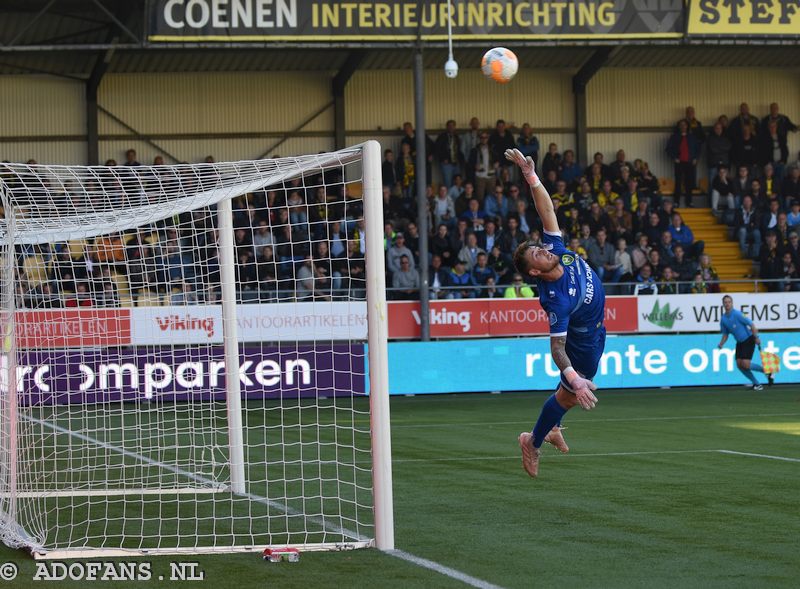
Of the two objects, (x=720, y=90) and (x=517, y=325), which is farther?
(x=720, y=90)

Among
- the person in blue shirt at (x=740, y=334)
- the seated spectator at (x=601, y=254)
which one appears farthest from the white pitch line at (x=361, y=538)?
the seated spectator at (x=601, y=254)

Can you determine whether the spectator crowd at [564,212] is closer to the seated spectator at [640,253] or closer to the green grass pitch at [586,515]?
the seated spectator at [640,253]

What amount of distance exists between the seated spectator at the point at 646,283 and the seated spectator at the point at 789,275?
298 centimetres

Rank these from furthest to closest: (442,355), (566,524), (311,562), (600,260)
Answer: (600,260), (442,355), (566,524), (311,562)

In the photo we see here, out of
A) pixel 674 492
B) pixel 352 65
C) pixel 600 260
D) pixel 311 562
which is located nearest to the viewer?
pixel 311 562

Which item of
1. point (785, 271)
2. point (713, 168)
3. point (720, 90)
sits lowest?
point (785, 271)

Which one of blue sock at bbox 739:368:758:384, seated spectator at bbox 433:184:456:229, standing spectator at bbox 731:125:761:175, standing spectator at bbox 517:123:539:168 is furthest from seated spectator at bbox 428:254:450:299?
standing spectator at bbox 731:125:761:175

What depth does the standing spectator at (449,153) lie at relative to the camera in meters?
30.7

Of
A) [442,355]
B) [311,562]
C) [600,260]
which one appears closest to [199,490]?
[311,562]

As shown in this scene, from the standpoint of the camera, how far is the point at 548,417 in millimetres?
9945

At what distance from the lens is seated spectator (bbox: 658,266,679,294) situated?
26969 millimetres

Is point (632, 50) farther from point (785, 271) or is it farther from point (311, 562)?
point (311, 562)

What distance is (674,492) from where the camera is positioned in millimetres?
11156

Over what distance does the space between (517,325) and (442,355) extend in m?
1.72
